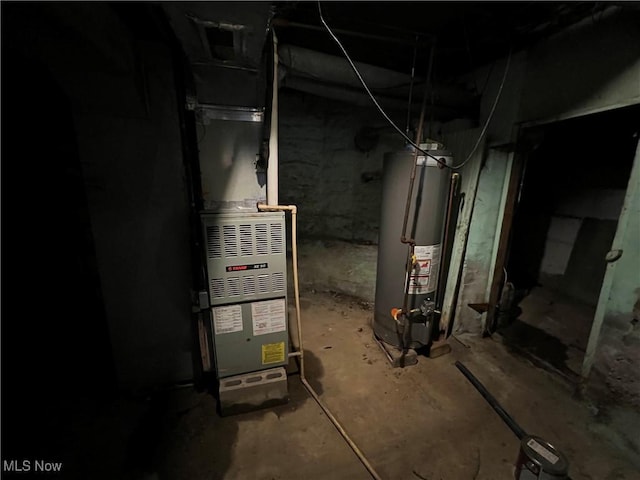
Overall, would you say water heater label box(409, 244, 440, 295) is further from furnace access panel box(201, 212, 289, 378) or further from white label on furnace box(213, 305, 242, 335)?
white label on furnace box(213, 305, 242, 335)

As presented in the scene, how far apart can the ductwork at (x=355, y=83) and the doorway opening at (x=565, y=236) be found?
1.04 meters

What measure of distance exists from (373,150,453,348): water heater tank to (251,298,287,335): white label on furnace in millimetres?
983

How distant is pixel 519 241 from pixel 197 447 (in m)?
4.87

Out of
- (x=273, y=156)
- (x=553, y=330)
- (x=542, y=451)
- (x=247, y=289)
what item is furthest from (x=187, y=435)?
(x=553, y=330)

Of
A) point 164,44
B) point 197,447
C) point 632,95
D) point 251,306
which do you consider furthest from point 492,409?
point 164,44

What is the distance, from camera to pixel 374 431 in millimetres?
1696

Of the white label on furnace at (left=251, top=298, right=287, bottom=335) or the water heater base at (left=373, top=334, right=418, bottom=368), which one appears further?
the water heater base at (left=373, top=334, right=418, bottom=368)

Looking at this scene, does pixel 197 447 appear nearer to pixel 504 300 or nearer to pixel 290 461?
pixel 290 461

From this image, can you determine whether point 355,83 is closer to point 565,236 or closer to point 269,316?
point 269,316

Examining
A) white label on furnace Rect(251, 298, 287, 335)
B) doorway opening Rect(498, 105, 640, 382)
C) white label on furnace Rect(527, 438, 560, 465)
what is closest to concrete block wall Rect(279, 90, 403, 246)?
doorway opening Rect(498, 105, 640, 382)

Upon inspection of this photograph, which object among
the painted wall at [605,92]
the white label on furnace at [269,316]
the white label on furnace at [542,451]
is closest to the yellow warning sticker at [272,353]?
the white label on furnace at [269,316]

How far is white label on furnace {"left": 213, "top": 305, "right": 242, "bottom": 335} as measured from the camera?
5.51ft

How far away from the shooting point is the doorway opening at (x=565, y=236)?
2781 millimetres

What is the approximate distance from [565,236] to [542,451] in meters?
3.69
